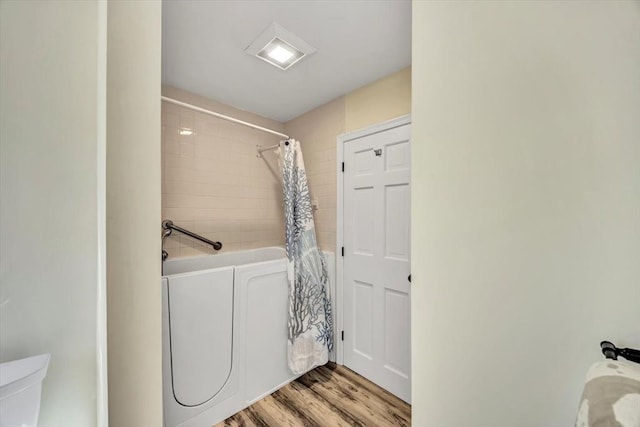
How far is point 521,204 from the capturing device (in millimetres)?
601

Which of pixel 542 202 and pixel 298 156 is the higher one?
pixel 298 156

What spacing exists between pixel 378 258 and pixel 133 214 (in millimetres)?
1571

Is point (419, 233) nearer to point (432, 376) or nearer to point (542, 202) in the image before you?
point (542, 202)

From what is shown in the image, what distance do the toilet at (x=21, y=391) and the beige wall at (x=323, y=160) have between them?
182cm

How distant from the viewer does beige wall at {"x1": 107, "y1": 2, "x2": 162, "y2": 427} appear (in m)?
0.73

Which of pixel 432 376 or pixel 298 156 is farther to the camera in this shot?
pixel 298 156

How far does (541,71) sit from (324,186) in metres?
1.78

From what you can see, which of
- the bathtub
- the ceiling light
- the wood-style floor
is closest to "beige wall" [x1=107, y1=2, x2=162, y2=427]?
the bathtub

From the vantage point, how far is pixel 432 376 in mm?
767

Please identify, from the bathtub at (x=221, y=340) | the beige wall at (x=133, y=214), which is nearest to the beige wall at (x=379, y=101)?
the bathtub at (x=221, y=340)

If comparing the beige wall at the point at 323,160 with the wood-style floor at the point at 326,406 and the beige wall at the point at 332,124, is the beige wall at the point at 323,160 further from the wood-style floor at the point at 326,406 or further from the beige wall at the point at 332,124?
the wood-style floor at the point at 326,406

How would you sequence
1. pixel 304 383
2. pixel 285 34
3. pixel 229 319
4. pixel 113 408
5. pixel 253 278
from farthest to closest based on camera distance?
pixel 304 383 < pixel 253 278 < pixel 229 319 < pixel 285 34 < pixel 113 408

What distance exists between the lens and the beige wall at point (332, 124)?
5.97ft

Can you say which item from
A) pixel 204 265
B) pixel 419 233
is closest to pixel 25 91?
pixel 419 233
